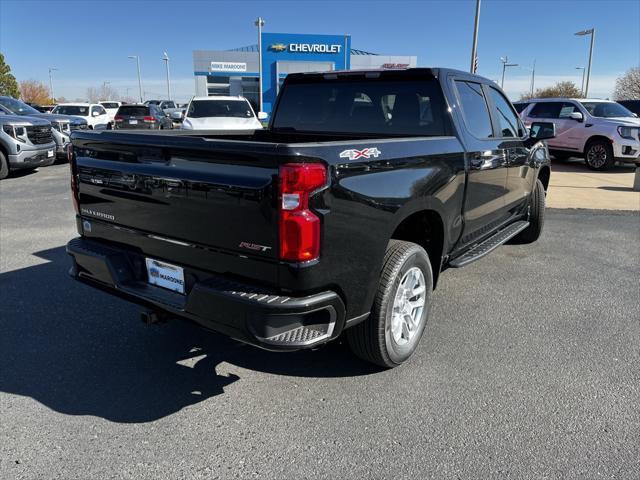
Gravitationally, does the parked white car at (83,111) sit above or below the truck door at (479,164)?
above

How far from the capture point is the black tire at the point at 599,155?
43.3ft

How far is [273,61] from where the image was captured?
138 ft

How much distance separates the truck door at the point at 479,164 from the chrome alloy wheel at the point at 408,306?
0.84m

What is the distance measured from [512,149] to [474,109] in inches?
31.5

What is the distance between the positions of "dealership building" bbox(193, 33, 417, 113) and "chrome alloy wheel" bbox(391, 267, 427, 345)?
36.6 meters

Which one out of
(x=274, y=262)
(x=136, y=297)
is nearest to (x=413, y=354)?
(x=274, y=262)

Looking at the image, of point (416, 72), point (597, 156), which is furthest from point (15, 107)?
point (597, 156)

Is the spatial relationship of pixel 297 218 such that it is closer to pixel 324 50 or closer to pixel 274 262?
pixel 274 262

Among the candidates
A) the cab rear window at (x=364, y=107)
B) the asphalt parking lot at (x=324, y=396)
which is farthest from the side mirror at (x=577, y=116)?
the cab rear window at (x=364, y=107)

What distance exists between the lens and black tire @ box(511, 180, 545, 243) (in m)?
6.06

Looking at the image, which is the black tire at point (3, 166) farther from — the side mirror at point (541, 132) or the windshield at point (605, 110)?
the windshield at point (605, 110)

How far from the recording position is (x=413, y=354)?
352cm

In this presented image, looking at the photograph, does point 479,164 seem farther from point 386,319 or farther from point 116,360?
point 116,360

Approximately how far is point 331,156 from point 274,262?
592mm
